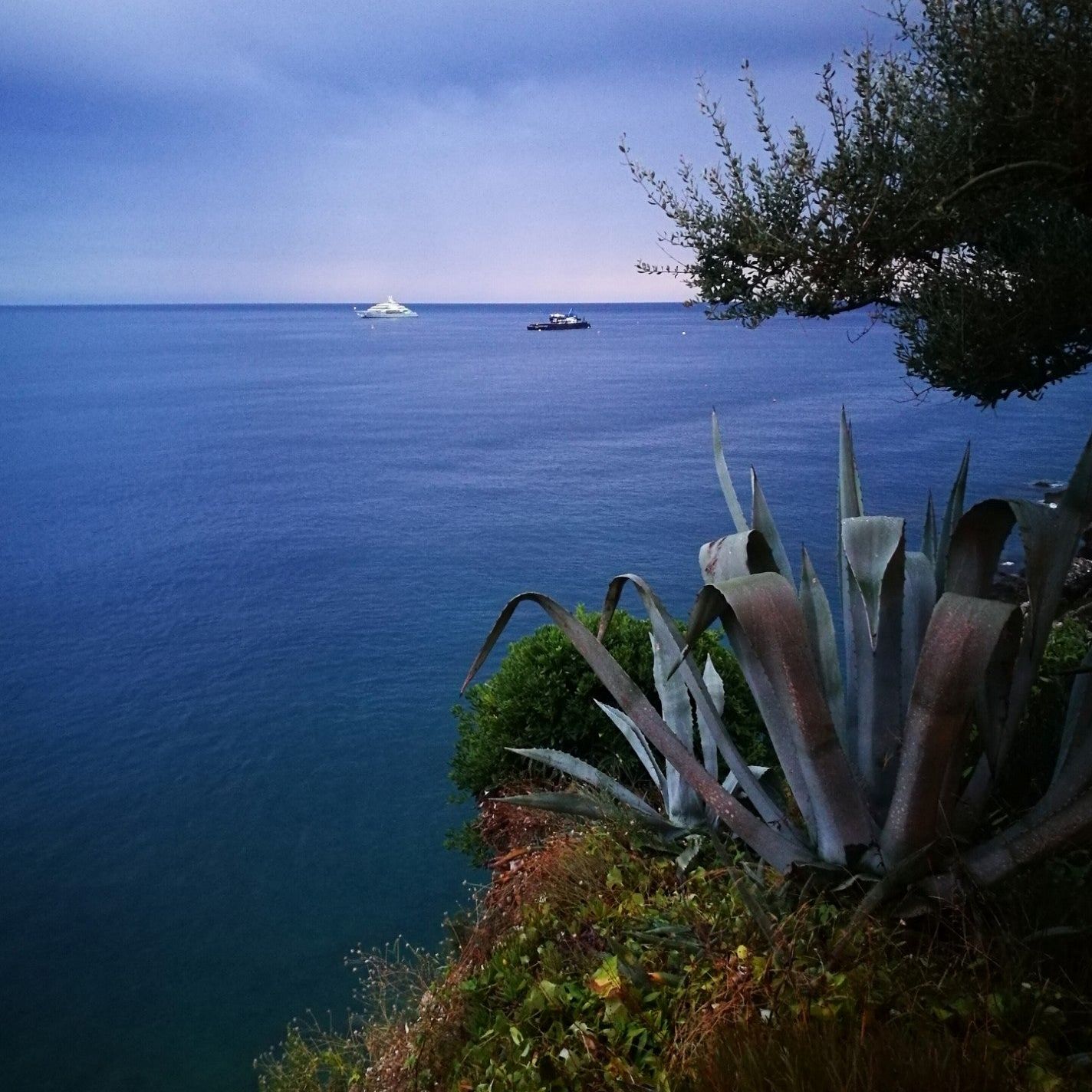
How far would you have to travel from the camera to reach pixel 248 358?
81.1 meters

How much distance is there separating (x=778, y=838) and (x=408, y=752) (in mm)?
9255

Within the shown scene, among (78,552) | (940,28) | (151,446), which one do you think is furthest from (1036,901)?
A: (151,446)

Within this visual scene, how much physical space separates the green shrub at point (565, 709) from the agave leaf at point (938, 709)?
9.97ft

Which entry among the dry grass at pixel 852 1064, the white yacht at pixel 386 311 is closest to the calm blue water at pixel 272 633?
the dry grass at pixel 852 1064

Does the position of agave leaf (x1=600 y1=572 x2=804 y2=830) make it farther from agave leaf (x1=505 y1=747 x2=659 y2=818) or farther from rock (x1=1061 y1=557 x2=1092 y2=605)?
rock (x1=1061 y1=557 x2=1092 y2=605)

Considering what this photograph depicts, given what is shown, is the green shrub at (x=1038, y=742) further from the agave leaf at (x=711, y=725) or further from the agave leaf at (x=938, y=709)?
the agave leaf at (x=711, y=725)

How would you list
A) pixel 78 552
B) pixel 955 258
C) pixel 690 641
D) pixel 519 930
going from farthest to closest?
pixel 78 552 < pixel 955 258 < pixel 519 930 < pixel 690 641

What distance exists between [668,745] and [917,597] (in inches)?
40.9

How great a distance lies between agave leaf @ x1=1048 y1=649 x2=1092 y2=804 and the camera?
3.03 metres

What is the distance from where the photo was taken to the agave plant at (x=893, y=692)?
2881mm

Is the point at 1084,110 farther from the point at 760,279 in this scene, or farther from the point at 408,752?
the point at 408,752

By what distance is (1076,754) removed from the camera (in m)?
3.09

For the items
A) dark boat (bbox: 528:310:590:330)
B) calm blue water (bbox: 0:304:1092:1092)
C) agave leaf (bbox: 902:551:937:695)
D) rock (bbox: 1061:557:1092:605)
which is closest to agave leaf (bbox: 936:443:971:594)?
agave leaf (bbox: 902:551:937:695)

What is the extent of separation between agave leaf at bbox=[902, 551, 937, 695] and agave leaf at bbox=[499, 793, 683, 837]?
1.19m
